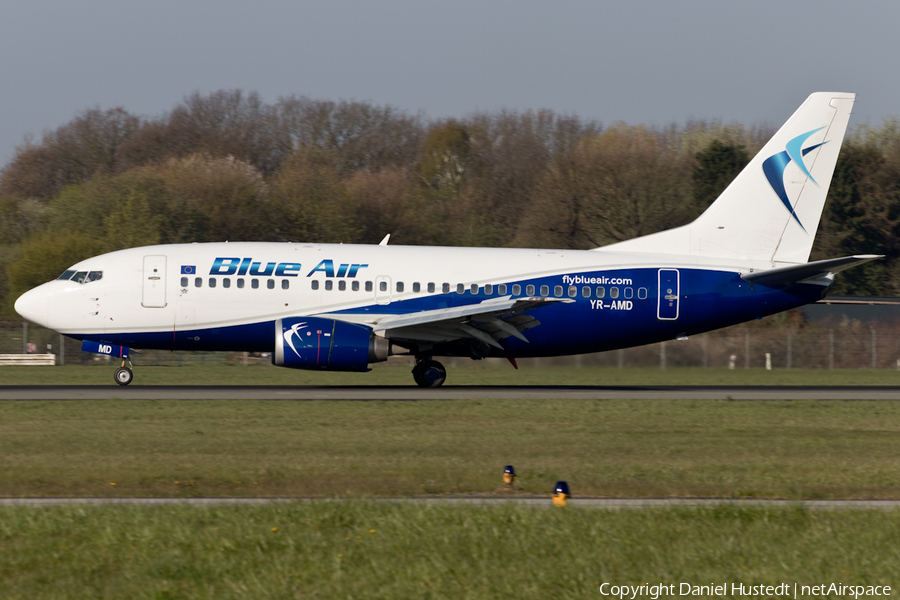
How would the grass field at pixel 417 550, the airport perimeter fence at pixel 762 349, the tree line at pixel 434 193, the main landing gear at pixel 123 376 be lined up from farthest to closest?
the tree line at pixel 434 193 → the airport perimeter fence at pixel 762 349 → the main landing gear at pixel 123 376 → the grass field at pixel 417 550

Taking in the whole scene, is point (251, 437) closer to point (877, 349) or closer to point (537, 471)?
point (537, 471)

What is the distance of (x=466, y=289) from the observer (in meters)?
30.4

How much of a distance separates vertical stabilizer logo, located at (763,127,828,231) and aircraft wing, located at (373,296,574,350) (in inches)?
321

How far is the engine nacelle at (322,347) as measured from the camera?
28.2 meters

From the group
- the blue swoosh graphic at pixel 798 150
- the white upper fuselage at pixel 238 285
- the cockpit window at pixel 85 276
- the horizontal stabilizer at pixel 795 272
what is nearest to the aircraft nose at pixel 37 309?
the white upper fuselage at pixel 238 285

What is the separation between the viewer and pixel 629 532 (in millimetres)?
10594

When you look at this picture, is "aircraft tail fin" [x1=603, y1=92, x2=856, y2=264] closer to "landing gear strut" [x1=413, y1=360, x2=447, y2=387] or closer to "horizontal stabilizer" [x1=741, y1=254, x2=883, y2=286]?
"horizontal stabilizer" [x1=741, y1=254, x2=883, y2=286]

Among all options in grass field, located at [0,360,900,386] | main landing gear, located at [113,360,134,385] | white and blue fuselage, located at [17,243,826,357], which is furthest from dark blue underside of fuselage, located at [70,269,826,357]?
main landing gear, located at [113,360,134,385]

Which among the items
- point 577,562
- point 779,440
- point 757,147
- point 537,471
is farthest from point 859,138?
point 577,562

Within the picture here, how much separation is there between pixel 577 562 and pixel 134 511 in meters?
4.86

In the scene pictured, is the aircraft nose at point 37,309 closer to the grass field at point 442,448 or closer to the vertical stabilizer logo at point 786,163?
the grass field at point 442,448

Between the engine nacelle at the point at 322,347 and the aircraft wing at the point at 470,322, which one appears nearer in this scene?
the engine nacelle at the point at 322,347

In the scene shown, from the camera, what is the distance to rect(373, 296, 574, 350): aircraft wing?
29.1 m

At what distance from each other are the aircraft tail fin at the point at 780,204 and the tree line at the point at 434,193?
31.8m
